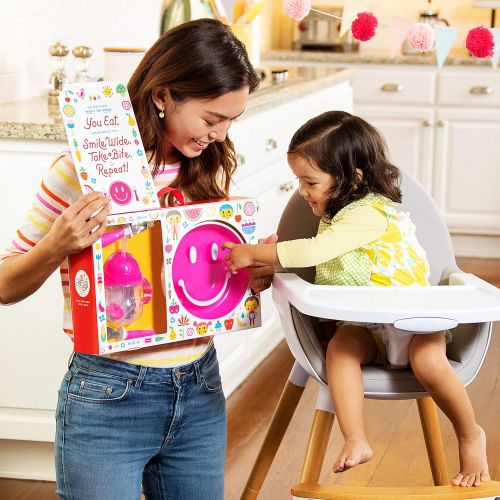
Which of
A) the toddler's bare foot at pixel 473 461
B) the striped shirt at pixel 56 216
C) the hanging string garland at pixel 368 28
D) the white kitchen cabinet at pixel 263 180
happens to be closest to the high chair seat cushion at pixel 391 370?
the toddler's bare foot at pixel 473 461

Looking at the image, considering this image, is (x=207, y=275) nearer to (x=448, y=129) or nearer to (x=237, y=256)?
(x=237, y=256)

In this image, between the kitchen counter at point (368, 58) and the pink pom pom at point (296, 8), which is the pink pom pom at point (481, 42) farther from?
the kitchen counter at point (368, 58)

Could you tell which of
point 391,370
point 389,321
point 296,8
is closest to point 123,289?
point 389,321

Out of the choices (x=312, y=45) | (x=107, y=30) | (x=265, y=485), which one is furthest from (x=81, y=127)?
(x=312, y=45)

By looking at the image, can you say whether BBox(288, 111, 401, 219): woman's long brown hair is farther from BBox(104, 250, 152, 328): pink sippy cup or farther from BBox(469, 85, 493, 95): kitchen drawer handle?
BBox(469, 85, 493, 95): kitchen drawer handle

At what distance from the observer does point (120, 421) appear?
142 centimetres

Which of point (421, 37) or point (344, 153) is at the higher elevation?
point (421, 37)

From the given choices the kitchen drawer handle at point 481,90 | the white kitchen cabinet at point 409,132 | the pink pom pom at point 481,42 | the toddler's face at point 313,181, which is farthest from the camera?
Result: the white kitchen cabinet at point 409,132

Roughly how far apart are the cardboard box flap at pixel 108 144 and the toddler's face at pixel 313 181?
49 centimetres

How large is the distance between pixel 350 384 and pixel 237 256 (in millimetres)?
422

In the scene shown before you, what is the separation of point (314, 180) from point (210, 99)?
1.50ft

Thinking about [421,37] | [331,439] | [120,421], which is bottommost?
[331,439]

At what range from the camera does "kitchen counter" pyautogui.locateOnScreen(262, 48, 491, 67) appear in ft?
15.6

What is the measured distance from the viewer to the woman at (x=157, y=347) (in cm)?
139
